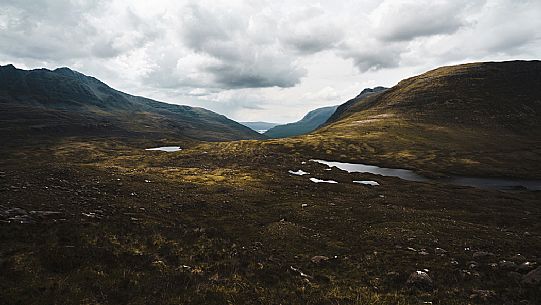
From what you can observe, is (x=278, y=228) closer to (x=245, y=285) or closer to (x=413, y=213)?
(x=245, y=285)

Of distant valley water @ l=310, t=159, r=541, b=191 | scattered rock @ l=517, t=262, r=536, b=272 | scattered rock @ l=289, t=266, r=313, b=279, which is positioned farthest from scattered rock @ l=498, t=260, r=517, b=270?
distant valley water @ l=310, t=159, r=541, b=191

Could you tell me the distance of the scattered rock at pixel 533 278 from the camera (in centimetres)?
2055

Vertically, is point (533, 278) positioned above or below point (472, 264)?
above

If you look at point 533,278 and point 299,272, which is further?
point 299,272

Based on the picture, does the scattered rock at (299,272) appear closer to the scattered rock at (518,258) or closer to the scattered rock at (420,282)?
the scattered rock at (420,282)

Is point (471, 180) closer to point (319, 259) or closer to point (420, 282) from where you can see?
point (319, 259)

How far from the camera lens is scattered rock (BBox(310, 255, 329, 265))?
2638cm

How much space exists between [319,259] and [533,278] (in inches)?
558

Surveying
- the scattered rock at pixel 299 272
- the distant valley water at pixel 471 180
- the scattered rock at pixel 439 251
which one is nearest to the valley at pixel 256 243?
the scattered rock at pixel 299 272

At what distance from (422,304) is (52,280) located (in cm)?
1961

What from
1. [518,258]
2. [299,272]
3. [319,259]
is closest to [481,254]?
[518,258]

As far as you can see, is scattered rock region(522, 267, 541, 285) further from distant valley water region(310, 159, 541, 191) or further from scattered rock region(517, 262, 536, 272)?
distant valley water region(310, 159, 541, 191)

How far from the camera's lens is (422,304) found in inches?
699

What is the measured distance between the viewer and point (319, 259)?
2691 cm
